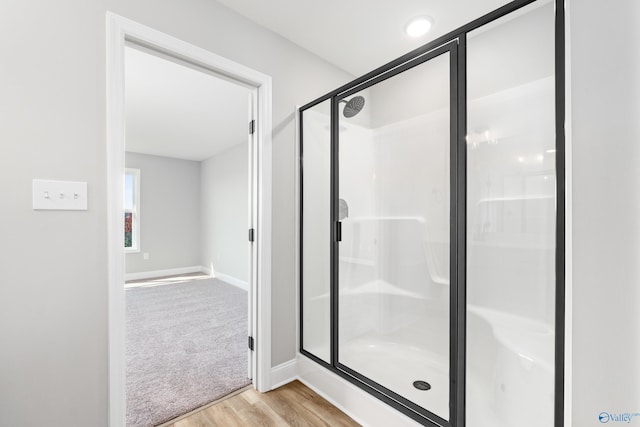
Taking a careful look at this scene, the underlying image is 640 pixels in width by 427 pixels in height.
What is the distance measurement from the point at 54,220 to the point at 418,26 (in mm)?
2361

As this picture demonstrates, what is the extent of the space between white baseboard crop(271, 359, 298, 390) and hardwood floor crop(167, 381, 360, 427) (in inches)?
2.4

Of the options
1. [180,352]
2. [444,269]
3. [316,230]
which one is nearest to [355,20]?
[316,230]

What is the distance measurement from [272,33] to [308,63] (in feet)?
1.14

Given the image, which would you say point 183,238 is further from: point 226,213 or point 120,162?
point 120,162

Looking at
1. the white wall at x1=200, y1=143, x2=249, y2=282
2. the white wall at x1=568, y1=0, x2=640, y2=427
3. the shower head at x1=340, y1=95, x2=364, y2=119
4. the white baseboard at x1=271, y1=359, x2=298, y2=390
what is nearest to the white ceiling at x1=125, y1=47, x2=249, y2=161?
the white wall at x1=200, y1=143, x2=249, y2=282

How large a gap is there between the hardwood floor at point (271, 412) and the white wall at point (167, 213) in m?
Answer: 4.63

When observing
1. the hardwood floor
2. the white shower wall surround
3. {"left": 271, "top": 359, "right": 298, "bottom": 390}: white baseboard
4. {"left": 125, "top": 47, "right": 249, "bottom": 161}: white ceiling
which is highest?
{"left": 125, "top": 47, "right": 249, "bottom": 161}: white ceiling

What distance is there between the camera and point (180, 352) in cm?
250

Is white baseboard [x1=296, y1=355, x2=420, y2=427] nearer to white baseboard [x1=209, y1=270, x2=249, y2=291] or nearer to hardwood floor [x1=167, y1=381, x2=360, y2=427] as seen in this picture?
hardwood floor [x1=167, y1=381, x2=360, y2=427]

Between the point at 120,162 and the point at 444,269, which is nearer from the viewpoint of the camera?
the point at 120,162

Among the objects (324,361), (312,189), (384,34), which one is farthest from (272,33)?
(324,361)

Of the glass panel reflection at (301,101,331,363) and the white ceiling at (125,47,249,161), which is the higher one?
the white ceiling at (125,47,249,161)

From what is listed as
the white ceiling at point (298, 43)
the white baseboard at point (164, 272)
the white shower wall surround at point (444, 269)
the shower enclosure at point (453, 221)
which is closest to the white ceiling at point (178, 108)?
the white ceiling at point (298, 43)

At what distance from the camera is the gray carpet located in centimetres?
183
